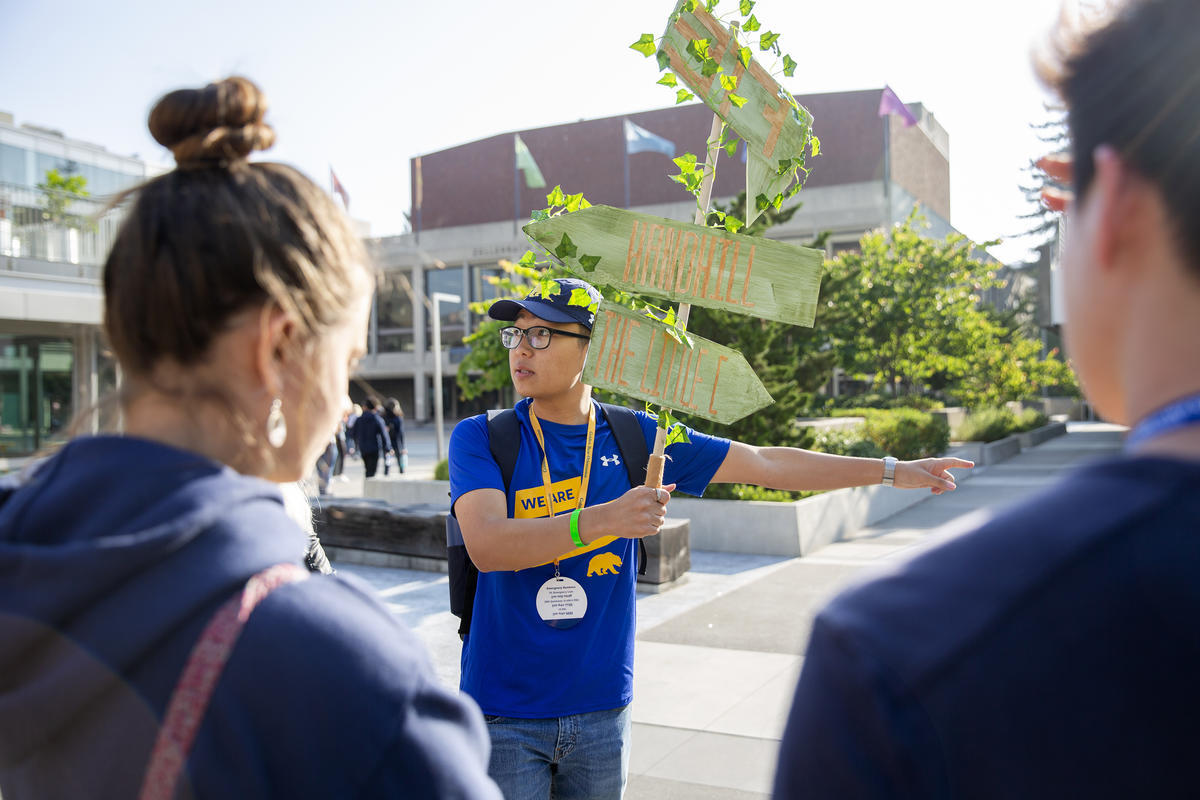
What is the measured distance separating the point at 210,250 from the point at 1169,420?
39.6 inches

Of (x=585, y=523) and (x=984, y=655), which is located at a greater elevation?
(x=984, y=655)

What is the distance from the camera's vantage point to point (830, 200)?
124 feet

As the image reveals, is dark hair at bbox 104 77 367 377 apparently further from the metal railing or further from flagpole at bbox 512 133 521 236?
flagpole at bbox 512 133 521 236

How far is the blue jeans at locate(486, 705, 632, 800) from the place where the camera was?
2.42m

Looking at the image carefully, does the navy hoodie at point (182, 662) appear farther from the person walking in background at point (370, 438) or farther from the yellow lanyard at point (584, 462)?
the person walking in background at point (370, 438)

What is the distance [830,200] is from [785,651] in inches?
1350

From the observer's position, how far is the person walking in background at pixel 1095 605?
687 mm

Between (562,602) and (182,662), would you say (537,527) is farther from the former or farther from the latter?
(182,662)

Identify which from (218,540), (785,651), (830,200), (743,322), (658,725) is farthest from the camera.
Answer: (830,200)

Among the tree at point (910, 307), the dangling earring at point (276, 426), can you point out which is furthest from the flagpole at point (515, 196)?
the dangling earring at point (276, 426)

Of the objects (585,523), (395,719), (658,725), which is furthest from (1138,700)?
(658,725)

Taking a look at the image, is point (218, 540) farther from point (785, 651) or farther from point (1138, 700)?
point (785, 651)

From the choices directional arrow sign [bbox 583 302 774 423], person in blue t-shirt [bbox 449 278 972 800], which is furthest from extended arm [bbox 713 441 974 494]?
directional arrow sign [bbox 583 302 774 423]

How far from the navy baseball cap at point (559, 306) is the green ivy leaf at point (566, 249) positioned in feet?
1.42
